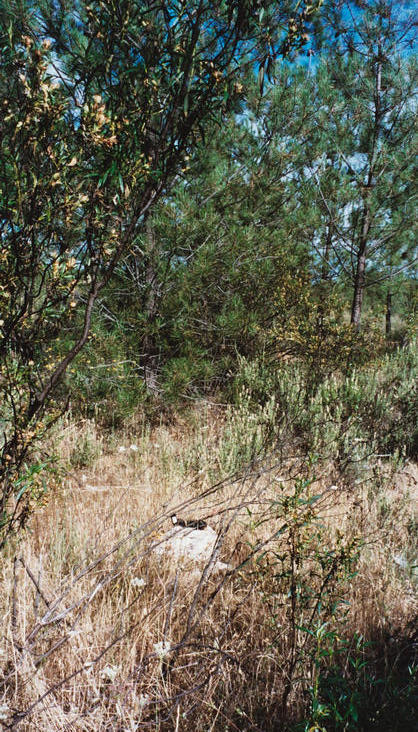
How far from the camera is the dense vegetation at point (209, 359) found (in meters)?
1.45

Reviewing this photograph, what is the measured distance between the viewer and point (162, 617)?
1769mm

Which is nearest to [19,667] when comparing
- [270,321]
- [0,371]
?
[0,371]

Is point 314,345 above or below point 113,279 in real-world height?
below

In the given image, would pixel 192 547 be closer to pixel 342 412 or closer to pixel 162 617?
pixel 162 617

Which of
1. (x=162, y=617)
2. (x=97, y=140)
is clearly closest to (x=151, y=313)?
(x=97, y=140)

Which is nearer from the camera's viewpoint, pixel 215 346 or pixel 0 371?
pixel 0 371

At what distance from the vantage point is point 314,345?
4848 mm

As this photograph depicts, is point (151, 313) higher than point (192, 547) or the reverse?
higher

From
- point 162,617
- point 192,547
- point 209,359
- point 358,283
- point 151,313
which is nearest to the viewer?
point 162,617

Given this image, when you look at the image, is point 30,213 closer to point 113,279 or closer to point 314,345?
point 113,279

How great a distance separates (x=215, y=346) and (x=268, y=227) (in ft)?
5.31

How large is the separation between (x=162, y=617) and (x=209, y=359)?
3510 mm

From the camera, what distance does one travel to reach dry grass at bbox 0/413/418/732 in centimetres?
137

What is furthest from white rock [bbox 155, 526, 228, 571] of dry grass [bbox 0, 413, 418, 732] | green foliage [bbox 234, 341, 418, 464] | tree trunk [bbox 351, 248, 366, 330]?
tree trunk [bbox 351, 248, 366, 330]
